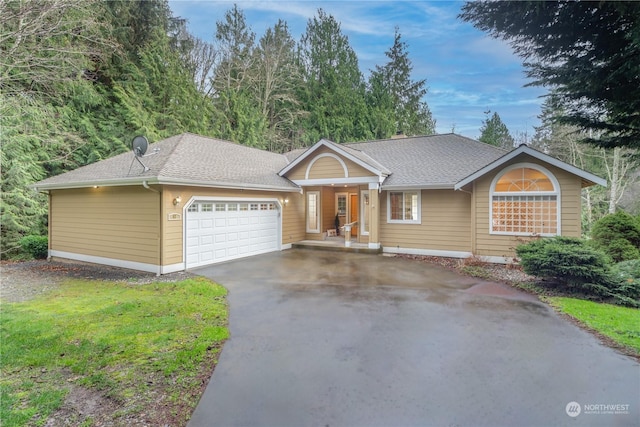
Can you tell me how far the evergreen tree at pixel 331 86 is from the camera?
24.5m

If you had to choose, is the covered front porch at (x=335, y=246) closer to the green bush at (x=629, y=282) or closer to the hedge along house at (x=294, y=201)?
the hedge along house at (x=294, y=201)

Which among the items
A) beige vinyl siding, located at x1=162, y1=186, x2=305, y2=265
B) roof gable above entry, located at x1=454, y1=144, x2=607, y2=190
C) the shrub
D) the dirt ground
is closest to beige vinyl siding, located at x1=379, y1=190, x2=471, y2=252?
roof gable above entry, located at x1=454, y1=144, x2=607, y2=190

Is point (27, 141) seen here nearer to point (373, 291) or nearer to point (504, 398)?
point (373, 291)

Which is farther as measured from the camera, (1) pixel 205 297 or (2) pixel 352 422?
(1) pixel 205 297

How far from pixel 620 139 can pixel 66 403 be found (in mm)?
8289

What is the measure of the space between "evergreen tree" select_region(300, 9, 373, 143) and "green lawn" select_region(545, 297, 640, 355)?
19.9 m

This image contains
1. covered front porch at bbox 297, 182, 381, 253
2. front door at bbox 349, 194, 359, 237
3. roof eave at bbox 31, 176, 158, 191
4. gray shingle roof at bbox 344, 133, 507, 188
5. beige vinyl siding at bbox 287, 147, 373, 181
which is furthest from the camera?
front door at bbox 349, 194, 359, 237

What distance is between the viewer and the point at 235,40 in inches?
933

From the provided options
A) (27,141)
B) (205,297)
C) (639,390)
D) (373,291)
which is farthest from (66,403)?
(27,141)

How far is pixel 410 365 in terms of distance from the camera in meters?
3.91

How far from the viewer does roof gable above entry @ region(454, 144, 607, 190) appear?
8.66 meters

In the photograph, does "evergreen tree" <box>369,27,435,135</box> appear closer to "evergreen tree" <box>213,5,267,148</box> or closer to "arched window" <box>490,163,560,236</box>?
"evergreen tree" <box>213,5,267,148</box>

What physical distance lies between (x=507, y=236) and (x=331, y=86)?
19743mm

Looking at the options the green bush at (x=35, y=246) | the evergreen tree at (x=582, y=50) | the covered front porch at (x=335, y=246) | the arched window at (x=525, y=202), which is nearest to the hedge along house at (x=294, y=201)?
the arched window at (x=525, y=202)
